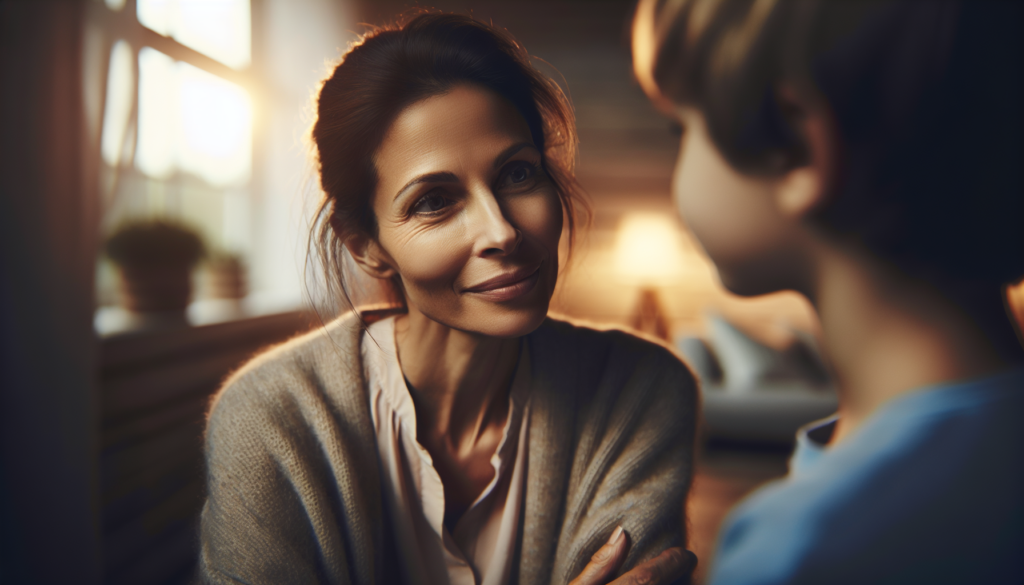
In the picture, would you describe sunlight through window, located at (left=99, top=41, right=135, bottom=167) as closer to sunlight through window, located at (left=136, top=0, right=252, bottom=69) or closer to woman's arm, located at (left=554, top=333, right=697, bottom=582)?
sunlight through window, located at (left=136, top=0, right=252, bottom=69)

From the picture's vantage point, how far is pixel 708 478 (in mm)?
2240

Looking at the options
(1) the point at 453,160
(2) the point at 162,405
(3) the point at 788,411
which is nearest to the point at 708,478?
(3) the point at 788,411

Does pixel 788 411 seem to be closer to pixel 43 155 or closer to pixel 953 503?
pixel 953 503

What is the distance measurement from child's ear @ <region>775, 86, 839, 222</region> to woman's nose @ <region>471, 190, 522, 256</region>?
226 mm

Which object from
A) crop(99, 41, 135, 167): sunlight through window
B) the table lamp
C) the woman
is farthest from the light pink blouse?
the table lamp

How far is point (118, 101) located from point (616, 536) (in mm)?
1531

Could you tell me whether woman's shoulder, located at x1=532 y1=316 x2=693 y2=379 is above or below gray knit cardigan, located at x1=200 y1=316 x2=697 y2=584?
above

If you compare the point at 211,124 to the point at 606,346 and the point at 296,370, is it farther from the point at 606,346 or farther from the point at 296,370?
the point at 606,346

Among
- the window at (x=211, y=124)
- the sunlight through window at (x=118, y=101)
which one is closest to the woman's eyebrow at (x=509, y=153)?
the window at (x=211, y=124)

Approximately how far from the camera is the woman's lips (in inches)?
17.3

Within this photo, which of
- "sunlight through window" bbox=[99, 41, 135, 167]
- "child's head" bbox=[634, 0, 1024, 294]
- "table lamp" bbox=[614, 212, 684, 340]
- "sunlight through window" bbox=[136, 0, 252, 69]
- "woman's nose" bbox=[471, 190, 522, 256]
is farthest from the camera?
"table lamp" bbox=[614, 212, 684, 340]

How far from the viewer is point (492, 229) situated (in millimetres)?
427

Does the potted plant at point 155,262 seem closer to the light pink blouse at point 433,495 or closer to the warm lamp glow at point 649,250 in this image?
the light pink blouse at point 433,495

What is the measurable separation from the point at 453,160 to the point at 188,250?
1.47 meters
